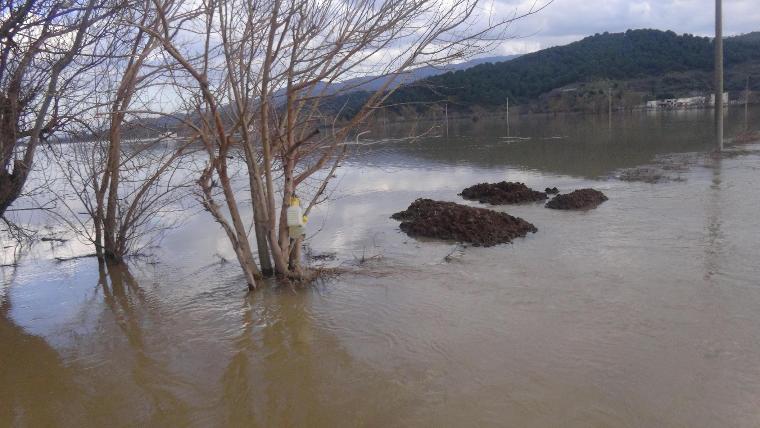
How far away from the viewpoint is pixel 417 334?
18.7ft

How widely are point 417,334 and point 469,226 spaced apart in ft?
14.6

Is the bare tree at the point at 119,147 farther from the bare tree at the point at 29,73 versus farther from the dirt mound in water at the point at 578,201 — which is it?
the dirt mound in water at the point at 578,201

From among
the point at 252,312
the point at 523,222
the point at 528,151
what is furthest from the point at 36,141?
the point at 528,151

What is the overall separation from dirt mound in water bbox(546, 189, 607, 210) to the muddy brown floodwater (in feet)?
2.34

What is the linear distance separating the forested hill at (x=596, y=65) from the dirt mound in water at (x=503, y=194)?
73613 mm

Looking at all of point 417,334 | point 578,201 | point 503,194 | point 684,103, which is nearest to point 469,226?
point 578,201

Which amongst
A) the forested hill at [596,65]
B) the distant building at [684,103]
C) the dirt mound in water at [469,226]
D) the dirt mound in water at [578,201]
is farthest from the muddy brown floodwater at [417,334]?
the forested hill at [596,65]

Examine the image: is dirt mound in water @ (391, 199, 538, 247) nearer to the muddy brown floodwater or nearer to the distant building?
the muddy brown floodwater

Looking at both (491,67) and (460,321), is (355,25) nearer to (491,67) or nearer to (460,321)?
(460,321)

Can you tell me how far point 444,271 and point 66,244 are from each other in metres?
8.16

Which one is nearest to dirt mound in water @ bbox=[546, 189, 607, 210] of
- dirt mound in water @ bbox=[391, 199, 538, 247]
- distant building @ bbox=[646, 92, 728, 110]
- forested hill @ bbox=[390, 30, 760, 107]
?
dirt mound in water @ bbox=[391, 199, 538, 247]

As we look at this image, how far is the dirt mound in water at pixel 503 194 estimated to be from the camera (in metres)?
13.2

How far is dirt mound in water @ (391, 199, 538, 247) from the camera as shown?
950cm

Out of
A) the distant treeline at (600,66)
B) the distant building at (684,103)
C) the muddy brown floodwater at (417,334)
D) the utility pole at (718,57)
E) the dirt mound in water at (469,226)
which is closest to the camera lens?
the muddy brown floodwater at (417,334)
